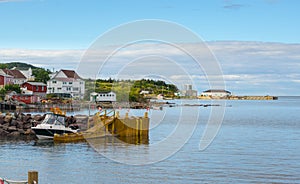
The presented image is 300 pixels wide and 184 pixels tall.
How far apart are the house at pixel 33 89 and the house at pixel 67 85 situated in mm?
2752

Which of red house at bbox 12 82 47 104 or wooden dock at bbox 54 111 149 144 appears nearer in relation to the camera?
wooden dock at bbox 54 111 149 144

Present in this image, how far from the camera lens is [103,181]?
79.5 ft

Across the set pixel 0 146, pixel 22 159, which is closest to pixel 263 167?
pixel 22 159

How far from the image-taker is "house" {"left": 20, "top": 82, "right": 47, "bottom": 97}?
114938 mm

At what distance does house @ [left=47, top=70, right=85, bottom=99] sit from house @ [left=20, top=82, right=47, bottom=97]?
2.75 m

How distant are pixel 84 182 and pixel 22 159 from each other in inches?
317

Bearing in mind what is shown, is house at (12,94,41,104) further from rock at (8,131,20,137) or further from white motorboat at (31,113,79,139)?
white motorboat at (31,113,79,139)

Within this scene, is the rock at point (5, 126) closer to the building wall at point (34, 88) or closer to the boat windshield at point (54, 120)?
the boat windshield at point (54, 120)

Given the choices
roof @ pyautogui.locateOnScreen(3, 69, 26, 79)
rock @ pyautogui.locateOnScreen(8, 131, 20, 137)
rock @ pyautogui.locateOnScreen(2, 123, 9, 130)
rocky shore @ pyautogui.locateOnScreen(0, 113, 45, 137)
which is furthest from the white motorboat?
roof @ pyautogui.locateOnScreen(3, 69, 26, 79)

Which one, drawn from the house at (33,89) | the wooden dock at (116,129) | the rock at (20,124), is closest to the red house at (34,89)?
the house at (33,89)

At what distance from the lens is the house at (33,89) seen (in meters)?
115

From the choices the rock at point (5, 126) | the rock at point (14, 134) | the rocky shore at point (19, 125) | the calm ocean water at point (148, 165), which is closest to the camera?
the calm ocean water at point (148, 165)

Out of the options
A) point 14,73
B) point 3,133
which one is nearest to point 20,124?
point 3,133

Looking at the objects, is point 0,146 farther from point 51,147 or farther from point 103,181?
point 103,181
